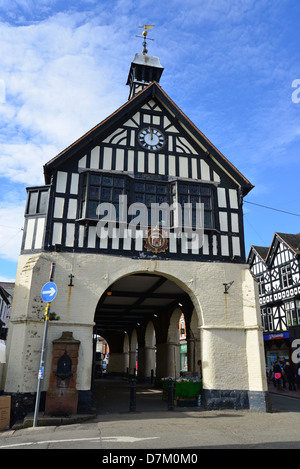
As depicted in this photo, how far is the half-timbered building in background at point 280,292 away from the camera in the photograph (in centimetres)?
2661

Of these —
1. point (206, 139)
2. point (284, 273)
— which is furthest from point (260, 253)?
point (206, 139)

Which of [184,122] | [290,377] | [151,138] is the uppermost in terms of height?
[184,122]

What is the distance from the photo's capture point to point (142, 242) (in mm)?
12688

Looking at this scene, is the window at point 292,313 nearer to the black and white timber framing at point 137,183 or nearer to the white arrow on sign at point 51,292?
the black and white timber framing at point 137,183

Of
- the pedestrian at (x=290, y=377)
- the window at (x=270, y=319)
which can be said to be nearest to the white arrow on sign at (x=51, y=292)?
the pedestrian at (x=290, y=377)

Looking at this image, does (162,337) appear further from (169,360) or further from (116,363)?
(116,363)

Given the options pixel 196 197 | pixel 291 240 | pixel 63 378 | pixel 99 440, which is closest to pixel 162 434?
pixel 99 440

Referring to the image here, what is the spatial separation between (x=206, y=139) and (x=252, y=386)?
30.3 feet

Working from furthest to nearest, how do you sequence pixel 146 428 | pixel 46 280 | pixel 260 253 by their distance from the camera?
pixel 260 253
pixel 46 280
pixel 146 428

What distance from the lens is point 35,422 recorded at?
353 inches

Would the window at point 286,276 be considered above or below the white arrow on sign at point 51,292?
above

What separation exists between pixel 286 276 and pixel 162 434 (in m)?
23.0

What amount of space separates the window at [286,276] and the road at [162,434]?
1802cm
